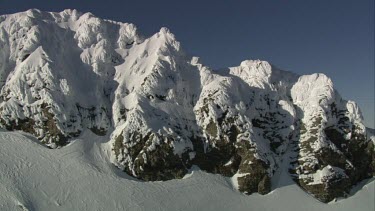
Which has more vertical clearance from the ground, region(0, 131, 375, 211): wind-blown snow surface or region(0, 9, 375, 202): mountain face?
region(0, 9, 375, 202): mountain face

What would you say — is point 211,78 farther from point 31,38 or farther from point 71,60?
point 31,38

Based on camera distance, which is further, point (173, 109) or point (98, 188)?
point (173, 109)

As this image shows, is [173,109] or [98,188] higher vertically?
[173,109]

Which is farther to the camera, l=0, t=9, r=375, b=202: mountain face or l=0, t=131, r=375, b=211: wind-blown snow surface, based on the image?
l=0, t=9, r=375, b=202: mountain face
